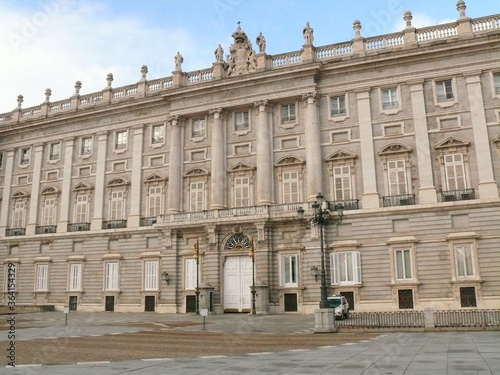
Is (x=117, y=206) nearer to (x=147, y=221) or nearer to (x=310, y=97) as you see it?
(x=147, y=221)

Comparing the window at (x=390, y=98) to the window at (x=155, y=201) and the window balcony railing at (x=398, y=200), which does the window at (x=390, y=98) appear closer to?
the window balcony railing at (x=398, y=200)

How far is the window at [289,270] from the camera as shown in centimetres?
3419

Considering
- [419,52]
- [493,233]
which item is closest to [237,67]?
[419,52]

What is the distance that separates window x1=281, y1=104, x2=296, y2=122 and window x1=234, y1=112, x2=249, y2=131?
307cm

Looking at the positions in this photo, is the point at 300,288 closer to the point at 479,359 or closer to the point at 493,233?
the point at 493,233

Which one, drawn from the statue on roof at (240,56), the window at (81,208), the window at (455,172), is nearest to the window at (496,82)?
the window at (455,172)

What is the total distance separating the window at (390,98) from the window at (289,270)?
12950mm

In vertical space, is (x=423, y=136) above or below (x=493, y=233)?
above

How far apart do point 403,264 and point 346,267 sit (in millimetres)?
3784

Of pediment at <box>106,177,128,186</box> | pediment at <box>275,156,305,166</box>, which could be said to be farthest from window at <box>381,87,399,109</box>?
pediment at <box>106,177,128,186</box>

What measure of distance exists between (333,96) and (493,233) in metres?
14.8

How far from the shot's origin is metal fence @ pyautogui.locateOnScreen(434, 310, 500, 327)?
20.0 metres

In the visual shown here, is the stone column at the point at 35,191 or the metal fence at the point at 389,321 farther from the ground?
the stone column at the point at 35,191

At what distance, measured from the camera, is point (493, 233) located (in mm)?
30188
